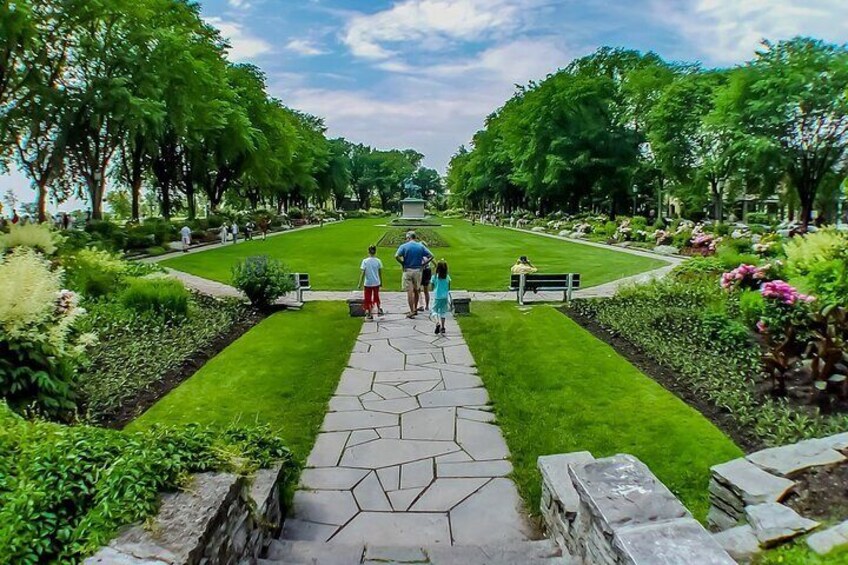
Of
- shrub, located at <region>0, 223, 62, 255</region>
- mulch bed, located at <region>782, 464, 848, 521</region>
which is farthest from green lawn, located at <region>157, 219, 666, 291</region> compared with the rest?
mulch bed, located at <region>782, 464, 848, 521</region>

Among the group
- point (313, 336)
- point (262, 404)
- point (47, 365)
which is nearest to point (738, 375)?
point (262, 404)

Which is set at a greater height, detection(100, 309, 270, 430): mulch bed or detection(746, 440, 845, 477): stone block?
detection(746, 440, 845, 477): stone block

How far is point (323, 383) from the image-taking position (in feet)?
24.5

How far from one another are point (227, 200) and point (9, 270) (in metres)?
63.2

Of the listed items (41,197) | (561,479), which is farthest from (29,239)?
(41,197)

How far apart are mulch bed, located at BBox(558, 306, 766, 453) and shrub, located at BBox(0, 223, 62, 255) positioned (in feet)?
36.2

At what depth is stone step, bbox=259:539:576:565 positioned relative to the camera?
3.47 metres

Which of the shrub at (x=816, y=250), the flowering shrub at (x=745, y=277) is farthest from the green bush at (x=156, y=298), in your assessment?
the shrub at (x=816, y=250)

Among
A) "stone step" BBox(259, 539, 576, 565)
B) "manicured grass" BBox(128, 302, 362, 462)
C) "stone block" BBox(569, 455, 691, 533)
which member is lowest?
"manicured grass" BBox(128, 302, 362, 462)

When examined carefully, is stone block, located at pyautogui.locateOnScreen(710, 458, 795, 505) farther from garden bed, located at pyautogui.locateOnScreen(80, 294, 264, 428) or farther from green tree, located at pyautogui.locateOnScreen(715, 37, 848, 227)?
green tree, located at pyautogui.locateOnScreen(715, 37, 848, 227)

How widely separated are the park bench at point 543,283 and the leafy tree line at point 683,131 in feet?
66.3

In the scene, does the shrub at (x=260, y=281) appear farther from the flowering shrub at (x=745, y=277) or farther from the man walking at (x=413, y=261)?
the flowering shrub at (x=745, y=277)

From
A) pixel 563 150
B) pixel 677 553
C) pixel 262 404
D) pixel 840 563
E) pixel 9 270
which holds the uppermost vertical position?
pixel 563 150

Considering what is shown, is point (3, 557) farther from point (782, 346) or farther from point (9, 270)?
point (782, 346)
